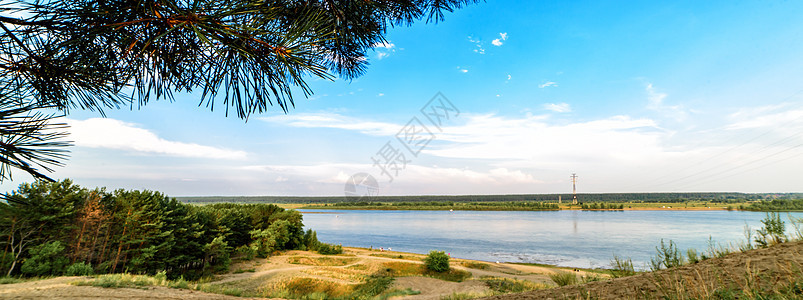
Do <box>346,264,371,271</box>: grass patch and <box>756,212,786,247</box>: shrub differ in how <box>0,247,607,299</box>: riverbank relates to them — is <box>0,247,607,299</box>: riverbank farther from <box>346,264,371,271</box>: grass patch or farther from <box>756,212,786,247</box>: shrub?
<box>756,212,786,247</box>: shrub

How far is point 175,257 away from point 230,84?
2384cm

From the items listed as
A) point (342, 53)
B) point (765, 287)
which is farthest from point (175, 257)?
point (765, 287)

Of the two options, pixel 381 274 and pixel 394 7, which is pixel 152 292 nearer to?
pixel 394 7

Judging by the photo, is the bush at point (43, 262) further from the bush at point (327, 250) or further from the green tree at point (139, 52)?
the bush at point (327, 250)

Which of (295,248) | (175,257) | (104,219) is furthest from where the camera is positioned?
(295,248)

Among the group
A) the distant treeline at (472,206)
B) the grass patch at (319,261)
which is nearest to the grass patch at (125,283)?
the grass patch at (319,261)

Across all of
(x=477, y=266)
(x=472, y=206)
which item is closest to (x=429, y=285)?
(x=477, y=266)

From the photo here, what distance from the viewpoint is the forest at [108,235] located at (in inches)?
556

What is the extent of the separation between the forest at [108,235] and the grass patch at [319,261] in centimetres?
542

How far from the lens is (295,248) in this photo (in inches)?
1433

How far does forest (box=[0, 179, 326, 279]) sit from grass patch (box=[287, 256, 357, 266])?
17.8 feet

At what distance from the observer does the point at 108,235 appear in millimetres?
18078

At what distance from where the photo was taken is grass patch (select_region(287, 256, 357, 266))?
2716 cm

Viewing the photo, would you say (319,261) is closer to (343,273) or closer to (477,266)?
(343,273)
